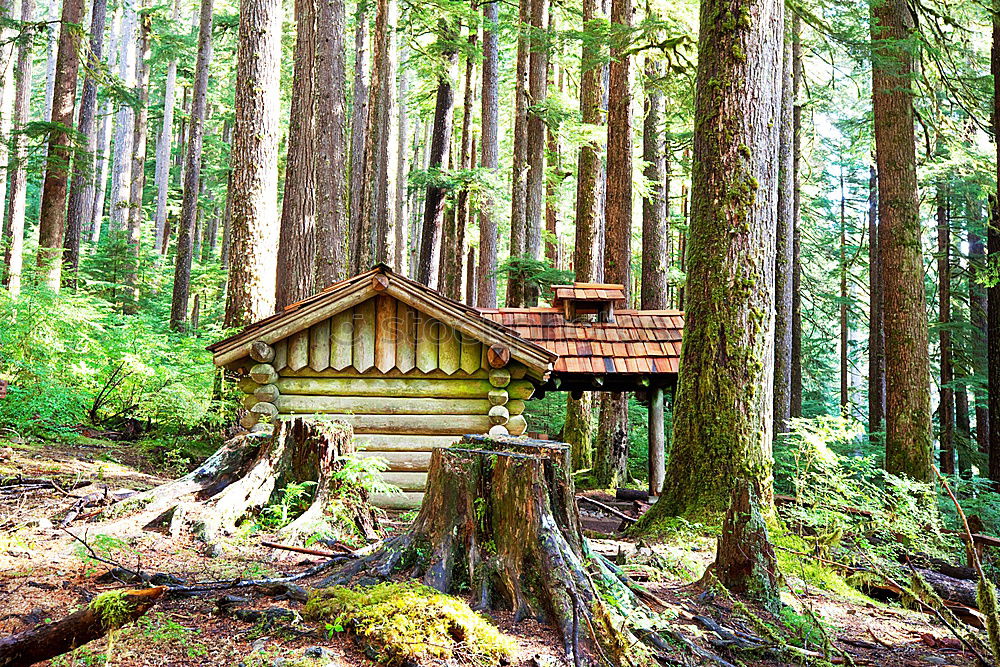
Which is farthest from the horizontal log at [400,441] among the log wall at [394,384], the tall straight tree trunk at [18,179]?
the tall straight tree trunk at [18,179]

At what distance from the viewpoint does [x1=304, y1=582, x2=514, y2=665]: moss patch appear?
327cm

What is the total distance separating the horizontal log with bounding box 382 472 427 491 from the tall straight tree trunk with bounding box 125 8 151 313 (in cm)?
1365

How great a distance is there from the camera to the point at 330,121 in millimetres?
14141

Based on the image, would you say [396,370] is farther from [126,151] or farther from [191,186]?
[126,151]

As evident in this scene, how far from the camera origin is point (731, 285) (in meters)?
7.62

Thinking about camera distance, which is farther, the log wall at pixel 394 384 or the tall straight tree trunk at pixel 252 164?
the tall straight tree trunk at pixel 252 164

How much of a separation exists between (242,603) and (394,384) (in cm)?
644

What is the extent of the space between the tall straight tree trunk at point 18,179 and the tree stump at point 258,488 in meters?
10.2

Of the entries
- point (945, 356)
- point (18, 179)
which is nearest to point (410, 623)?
point (18, 179)

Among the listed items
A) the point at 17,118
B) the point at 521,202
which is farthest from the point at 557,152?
the point at 17,118

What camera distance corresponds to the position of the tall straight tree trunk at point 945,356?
20.5 meters

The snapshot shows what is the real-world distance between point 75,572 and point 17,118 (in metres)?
30.6

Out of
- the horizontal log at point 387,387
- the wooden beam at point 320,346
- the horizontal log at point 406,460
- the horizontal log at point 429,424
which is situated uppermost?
the wooden beam at point 320,346

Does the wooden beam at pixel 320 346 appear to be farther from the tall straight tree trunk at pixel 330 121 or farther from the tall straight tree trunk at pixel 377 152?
the tall straight tree trunk at pixel 377 152
